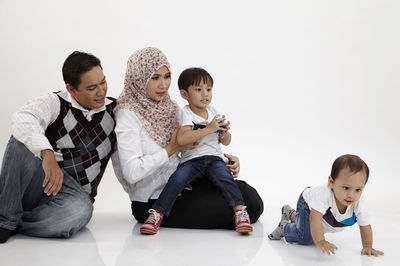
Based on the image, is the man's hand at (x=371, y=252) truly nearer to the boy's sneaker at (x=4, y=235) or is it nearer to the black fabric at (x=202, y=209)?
the black fabric at (x=202, y=209)

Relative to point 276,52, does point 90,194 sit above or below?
below

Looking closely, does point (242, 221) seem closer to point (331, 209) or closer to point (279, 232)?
point (279, 232)

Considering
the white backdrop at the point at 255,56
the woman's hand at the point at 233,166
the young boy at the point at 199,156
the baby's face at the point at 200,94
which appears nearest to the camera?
the young boy at the point at 199,156

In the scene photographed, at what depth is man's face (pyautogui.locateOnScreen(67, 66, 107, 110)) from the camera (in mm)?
3023

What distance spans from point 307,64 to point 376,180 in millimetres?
1560

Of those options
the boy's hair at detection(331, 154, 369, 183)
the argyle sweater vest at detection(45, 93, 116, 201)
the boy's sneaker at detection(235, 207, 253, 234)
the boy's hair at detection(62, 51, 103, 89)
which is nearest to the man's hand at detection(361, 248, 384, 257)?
the boy's hair at detection(331, 154, 369, 183)

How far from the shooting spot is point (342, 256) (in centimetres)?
268

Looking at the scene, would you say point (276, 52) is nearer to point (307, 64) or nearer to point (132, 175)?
point (307, 64)

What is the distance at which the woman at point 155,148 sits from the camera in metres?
3.13

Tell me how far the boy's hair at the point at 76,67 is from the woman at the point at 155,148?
28 centimetres

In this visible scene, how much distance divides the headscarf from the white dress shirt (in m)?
0.20

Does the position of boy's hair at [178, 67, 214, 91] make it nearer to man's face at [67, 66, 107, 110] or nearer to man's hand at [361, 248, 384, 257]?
man's face at [67, 66, 107, 110]

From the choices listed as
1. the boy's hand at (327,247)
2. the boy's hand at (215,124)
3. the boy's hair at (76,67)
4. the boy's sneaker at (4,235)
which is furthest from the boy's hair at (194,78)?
the boy's sneaker at (4,235)

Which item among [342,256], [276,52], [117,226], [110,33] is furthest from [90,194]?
[276,52]
